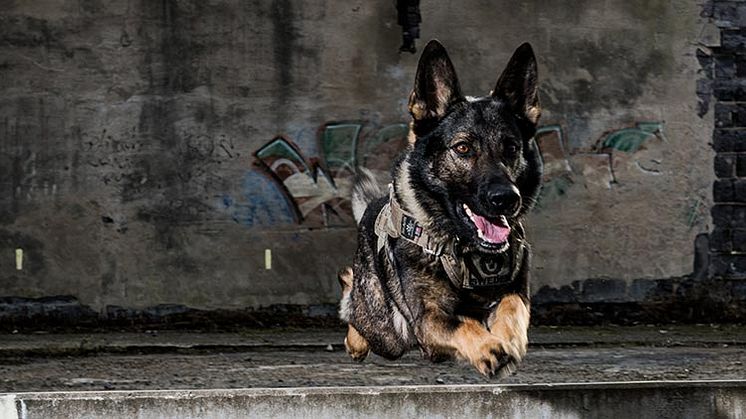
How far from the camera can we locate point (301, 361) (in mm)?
8547

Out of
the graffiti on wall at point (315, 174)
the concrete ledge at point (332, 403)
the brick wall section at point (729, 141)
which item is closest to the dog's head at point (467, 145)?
the concrete ledge at point (332, 403)

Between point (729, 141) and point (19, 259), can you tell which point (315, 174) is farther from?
point (729, 141)

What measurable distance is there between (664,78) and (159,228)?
513cm

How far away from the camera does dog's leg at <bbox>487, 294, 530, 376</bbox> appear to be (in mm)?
2900

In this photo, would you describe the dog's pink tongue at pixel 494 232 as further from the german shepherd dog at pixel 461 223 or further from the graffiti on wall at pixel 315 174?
Result: the graffiti on wall at pixel 315 174

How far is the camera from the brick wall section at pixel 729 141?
11.3m

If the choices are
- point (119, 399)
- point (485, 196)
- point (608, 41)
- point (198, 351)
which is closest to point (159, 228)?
point (198, 351)

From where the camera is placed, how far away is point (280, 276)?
10.8 metres

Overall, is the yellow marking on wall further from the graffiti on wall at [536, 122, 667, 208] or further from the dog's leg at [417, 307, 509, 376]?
the dog's leg at [417, 307, 509, 376]

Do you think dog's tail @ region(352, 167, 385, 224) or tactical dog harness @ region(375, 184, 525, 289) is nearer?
tactical dog harness @ region(375, 184, 525, 289)

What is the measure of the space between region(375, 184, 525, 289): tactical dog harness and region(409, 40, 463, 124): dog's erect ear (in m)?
0.27

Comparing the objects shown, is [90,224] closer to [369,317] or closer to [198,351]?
[198,351]

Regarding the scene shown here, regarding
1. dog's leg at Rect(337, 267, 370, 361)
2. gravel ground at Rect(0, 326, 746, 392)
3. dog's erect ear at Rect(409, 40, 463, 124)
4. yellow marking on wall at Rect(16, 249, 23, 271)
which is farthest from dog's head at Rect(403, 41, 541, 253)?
yellow marking on wall at Rect(16, 249, 23, 271)

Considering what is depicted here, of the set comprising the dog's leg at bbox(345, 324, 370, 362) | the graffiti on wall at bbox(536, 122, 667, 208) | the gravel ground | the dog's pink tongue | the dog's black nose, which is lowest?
the gravel ground
